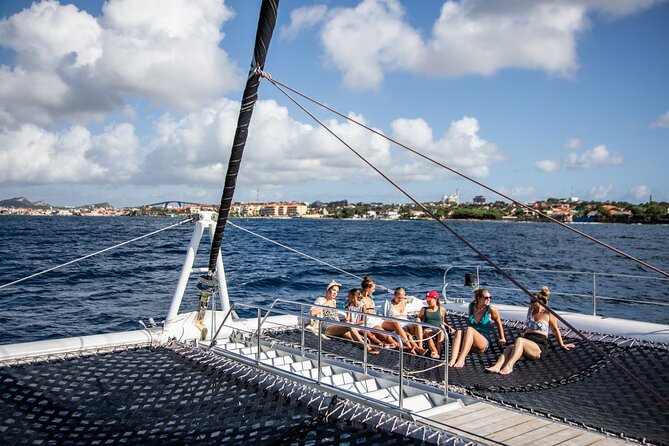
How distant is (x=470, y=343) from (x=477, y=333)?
257 mm

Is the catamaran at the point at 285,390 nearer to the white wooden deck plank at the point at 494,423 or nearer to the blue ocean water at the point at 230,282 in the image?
the white wooden deck plank at the point at 494,423

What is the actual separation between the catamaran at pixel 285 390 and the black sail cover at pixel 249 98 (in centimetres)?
2

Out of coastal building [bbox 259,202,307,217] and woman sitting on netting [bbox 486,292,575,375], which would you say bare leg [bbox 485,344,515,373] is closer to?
woman sitting on netting [bbox 486,292,575,375]

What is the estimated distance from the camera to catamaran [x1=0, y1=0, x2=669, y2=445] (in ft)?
16.8

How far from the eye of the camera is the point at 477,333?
855cm

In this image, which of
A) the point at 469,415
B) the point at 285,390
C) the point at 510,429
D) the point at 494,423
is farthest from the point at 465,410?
the point at 285,390

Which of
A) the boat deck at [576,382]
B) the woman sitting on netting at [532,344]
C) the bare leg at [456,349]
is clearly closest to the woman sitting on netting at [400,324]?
the boat deck at [576,382]

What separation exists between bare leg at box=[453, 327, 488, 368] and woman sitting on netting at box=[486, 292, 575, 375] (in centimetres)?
42

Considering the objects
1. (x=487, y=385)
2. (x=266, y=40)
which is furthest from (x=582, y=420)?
(x=266, y=40)

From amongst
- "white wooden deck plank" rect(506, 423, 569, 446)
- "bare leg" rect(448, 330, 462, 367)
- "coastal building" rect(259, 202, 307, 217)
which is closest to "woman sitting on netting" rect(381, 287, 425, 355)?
"bare leg" rect(448, 330, 462, 367)

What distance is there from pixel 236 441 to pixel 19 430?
2.20 meters

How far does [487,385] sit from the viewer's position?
7.24 m

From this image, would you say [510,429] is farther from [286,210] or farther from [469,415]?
[286,210]

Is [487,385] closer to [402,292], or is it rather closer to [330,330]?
[402,292]
